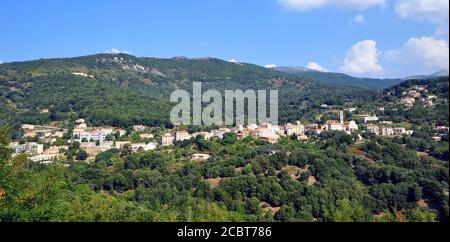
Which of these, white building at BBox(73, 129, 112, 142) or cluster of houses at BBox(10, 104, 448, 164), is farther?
white building at BBox(73, 129, 112, 142)

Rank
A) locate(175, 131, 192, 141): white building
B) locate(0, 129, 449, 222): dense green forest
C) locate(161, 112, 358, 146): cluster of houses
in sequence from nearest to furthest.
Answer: locate(0, 129, 449, 222): dense green forest < locate(161, 112, 358, 146): cluster of houses < locate(175, 131, 192, 141): white building

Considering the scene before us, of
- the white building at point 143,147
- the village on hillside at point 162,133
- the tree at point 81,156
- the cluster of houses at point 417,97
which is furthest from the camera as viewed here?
the cluster of houses at point 417,97

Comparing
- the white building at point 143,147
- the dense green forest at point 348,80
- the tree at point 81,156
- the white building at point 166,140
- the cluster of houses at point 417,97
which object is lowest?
the tree at point 81,156

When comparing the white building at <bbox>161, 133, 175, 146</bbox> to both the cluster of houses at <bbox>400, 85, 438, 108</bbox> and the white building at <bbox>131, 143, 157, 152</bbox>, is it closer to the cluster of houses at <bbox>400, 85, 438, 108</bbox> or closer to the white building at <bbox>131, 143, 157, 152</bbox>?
the white building at <bbox>131, 143, 157, 152</bbox>

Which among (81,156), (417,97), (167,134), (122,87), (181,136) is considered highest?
(122,87)

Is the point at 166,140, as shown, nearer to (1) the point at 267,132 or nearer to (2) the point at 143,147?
(2) the point at 143,147

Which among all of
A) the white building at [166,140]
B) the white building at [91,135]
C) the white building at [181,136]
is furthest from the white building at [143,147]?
the white building at [91,135]

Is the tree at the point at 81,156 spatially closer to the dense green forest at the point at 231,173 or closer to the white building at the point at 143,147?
the dense green forest at the point at 231,173

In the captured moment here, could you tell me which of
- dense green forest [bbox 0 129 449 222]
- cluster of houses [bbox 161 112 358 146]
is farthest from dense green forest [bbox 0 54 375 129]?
dense green forest [bbox 0 129 449 222]

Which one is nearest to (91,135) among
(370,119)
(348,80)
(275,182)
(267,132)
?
(267,132)

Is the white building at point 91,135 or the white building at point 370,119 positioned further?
the white building at point 370,119
